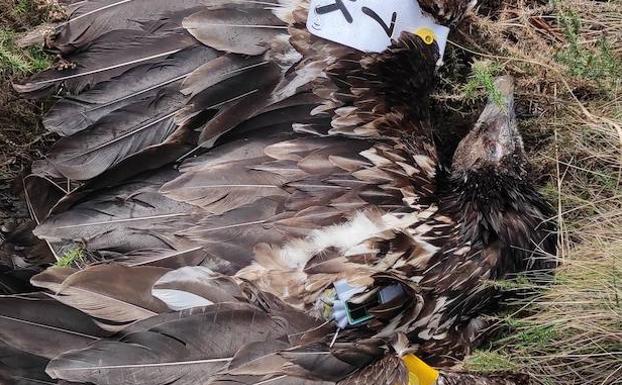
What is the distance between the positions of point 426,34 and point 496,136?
20.4 inches

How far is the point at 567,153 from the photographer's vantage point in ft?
10.6

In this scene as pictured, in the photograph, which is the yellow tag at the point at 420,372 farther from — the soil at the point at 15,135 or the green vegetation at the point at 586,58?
the soil at the point at 15,135

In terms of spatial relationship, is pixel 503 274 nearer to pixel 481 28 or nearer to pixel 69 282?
pixel 481 28

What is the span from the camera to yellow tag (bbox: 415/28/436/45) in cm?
304

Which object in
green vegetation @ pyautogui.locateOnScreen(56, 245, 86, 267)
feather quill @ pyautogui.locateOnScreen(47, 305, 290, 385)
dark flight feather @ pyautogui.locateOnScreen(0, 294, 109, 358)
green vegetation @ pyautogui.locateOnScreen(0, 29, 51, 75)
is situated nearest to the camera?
feather quill @ pyautogui.locateOnScreen(47, 305, 290, 385)

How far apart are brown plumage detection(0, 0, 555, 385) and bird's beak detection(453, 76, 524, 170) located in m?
0.01

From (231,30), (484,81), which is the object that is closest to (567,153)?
(484,81)

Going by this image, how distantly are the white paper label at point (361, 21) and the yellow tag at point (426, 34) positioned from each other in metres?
0.07

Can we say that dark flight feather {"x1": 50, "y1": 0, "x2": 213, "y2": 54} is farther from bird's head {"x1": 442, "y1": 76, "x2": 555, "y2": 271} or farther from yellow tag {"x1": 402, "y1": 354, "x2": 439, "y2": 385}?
yellow tag {"x1": 402, "y1": 354, "x2": 439, "y2": 385}

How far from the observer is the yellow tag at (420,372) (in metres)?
2.74

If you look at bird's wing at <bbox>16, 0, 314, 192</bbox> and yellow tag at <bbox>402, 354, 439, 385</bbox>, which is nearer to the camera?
yellow tag at <bbox>402, 354, 439, 385</bbox>

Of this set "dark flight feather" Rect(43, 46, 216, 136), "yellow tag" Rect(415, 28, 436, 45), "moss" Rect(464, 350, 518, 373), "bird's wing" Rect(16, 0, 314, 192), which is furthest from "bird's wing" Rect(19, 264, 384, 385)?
"yellow tag" Rect(415, 28, 436, 45)

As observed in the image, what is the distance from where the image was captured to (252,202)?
2850 millimetres

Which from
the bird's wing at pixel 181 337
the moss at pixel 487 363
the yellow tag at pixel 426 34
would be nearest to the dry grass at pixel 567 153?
the moss at pixel 487 363
